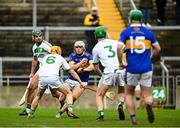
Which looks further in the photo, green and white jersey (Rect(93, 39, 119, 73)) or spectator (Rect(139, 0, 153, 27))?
spectator (Rect(139, 0, 153, 27))

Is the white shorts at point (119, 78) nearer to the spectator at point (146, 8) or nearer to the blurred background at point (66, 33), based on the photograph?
the blurred background at point (66, 33)

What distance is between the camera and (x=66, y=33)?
38312 millimetres

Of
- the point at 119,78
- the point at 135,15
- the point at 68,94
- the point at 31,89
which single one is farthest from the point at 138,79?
the point at 31,89

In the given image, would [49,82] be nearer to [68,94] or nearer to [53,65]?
[53,65]

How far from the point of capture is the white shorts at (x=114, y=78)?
85.8 ft

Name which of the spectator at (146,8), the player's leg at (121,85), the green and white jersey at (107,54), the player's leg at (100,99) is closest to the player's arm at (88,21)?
the spectator at (146,8)

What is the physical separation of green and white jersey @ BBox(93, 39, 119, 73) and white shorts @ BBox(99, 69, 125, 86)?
0.38 feet

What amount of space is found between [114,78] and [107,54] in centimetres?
59

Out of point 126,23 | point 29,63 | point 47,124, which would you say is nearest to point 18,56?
point 29,63

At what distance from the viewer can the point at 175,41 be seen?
1539 inches

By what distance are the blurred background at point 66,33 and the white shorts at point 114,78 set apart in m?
8.94

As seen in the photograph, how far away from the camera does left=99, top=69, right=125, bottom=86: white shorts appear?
2614cm

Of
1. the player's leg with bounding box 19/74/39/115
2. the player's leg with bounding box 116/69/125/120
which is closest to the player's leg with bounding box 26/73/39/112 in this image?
the player's leg with bounding box 19/74/39/115

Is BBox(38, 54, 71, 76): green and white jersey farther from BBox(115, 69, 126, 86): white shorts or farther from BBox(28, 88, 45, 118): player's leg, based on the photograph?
BBox(115, 69, 126, 86): white shorts
